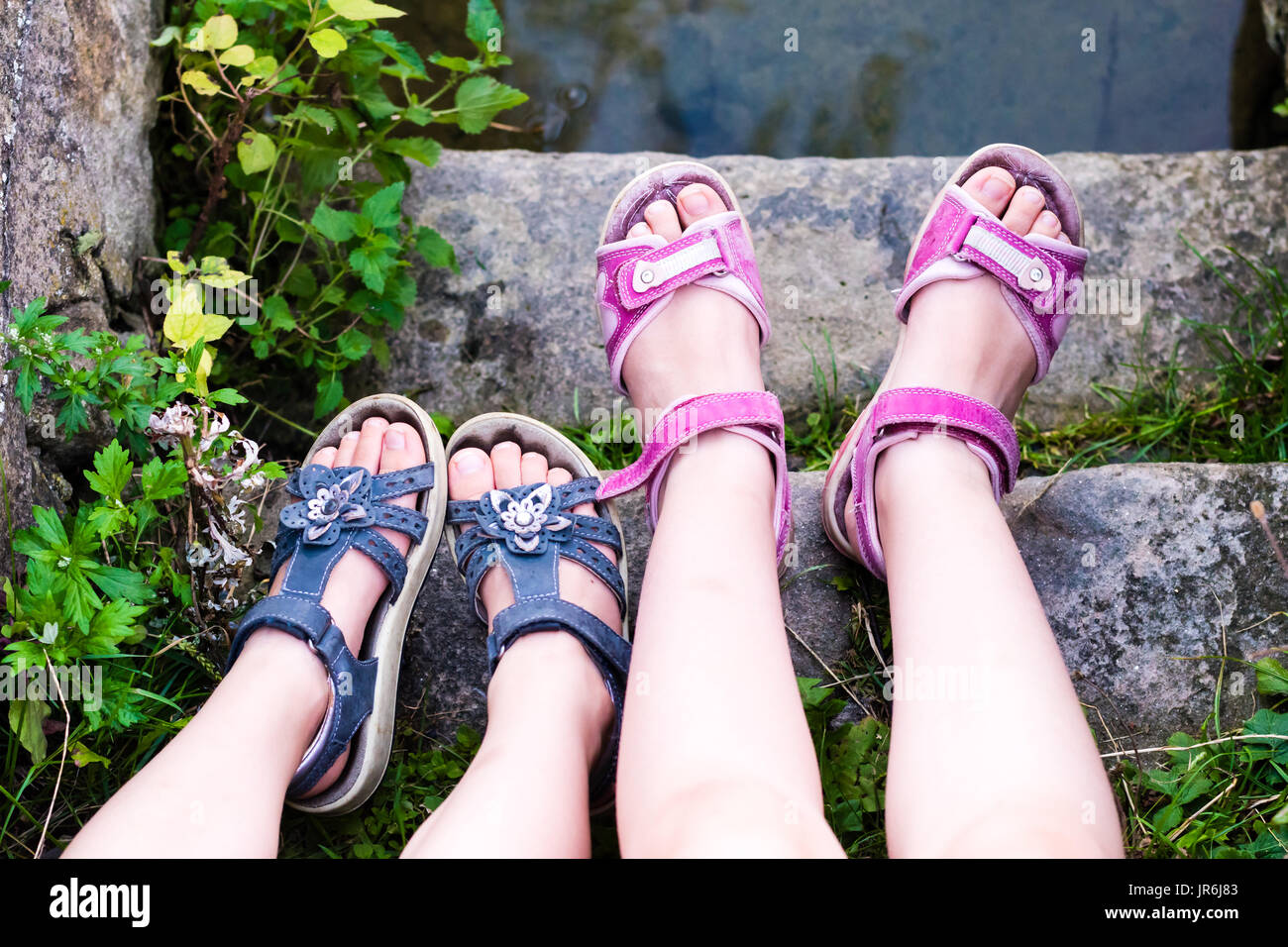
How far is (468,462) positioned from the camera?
1.80 metres

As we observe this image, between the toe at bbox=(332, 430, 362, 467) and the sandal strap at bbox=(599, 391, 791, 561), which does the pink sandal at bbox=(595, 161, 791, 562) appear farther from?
the toe at bbox=(332, 430, 362, 467)

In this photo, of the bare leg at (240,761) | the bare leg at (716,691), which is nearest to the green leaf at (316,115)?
the bare leg at (240,761)

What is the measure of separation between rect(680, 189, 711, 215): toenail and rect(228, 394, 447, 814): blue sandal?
69 cm

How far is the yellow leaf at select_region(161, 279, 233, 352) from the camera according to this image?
1.29m

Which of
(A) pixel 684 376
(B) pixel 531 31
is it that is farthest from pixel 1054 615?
(B) pixel 531 31

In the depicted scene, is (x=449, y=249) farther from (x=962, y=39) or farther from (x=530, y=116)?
(x=962, y=39)

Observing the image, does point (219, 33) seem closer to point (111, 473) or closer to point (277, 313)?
point (277, 313)

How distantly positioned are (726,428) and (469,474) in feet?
1.78

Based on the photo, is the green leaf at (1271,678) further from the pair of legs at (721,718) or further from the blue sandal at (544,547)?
the blue sandal at (544,547)

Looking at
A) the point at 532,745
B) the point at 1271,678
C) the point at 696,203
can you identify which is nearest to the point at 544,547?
the point at 532,745

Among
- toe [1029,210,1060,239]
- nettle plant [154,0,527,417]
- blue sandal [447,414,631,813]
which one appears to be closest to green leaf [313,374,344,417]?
nettle plant [154,0,527,417]

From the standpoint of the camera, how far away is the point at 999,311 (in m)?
1.73

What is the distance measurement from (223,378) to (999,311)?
1.54 metres

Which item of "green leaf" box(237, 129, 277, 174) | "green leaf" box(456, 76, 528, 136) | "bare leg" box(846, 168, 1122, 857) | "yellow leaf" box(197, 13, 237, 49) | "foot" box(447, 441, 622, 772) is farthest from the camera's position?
"green leaf" box(456, 76, 528, 136)
